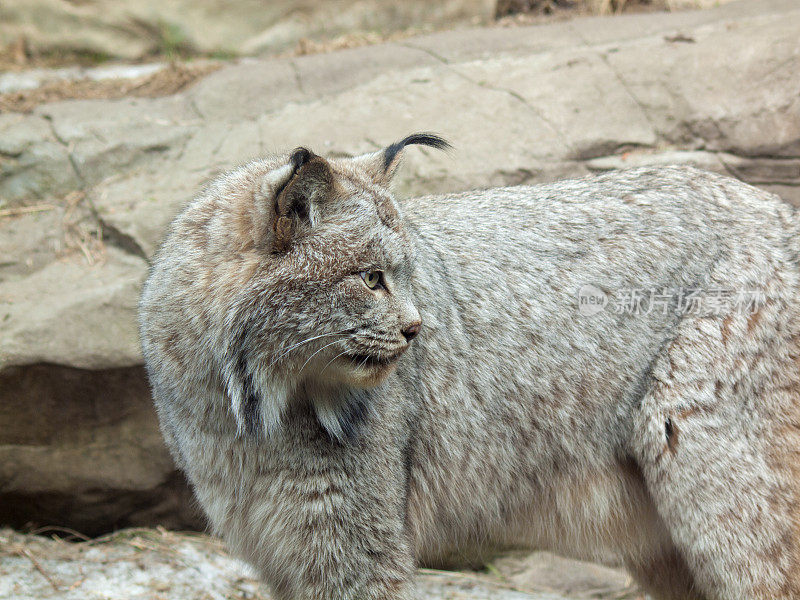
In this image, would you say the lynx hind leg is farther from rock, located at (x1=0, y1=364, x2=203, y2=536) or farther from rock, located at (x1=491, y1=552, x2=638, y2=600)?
rock, located at (x1=0, y1=364, x2=203, y2=536)

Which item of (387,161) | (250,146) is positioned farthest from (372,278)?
(250,146)

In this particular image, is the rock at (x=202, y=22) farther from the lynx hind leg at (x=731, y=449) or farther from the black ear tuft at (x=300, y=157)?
the black ear tuft at (x=300, y=157)

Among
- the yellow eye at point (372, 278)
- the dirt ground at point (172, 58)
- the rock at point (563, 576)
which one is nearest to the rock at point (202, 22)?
the dirt ground at point (172, 58)

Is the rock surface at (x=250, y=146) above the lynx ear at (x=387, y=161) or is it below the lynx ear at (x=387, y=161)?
below

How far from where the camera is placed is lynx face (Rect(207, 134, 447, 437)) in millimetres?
2816

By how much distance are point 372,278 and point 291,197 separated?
0.44 m

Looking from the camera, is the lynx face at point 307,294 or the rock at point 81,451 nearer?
the lynx face at point 307,294

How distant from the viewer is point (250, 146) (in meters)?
5.99

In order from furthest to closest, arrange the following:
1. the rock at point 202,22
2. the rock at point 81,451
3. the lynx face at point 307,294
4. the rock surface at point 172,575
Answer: the rock at point 202,22 < the rock at point 81,451 < the rock surface at point 172,575 < the lynx face at point 307,294

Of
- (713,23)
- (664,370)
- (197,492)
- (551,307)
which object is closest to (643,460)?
(664,370)

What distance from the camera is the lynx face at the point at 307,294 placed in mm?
2816

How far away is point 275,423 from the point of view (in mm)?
3061

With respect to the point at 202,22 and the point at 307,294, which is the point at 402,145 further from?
the point at 202,22

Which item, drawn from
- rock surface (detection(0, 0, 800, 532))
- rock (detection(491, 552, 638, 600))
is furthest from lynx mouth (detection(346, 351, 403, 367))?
rock (detection(491, 552, 638, 600))
